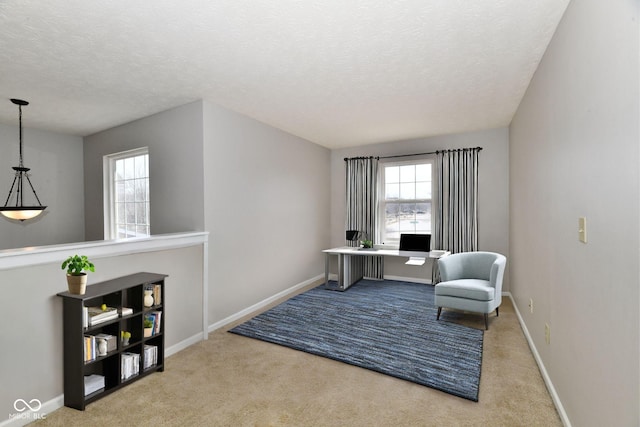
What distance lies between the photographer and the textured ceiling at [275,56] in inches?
76.3

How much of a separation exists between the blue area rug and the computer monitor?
0.65 metres

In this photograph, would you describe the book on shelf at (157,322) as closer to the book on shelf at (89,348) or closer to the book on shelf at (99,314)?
the book on shelf at (99,314)

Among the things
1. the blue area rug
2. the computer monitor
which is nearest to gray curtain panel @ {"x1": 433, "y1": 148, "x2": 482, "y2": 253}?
the computer monitor

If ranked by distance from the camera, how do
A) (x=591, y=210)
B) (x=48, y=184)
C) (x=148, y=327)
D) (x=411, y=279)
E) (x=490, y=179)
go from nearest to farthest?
1. (x=591, y=210)
2. (x=148, y=327)
3. (x=48, y=184)
4. (x=490, y=179)
5. (x=411, y=279)

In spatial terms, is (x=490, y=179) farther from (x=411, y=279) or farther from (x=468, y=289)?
(x=468, y=289)

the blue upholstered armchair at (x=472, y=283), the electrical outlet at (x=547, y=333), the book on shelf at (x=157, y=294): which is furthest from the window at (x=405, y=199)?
the book on shelf at (x=157, y=294)

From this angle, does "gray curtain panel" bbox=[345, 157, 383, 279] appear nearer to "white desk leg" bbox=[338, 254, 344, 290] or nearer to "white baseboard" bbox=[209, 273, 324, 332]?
"white desk leg" bbox=[338, 254, 344, 290]

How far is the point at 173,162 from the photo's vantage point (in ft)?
12.1

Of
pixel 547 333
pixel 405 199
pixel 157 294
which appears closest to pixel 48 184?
pixel 157 294

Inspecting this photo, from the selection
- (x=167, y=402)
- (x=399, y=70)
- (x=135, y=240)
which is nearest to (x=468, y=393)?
(x=167, y=402)

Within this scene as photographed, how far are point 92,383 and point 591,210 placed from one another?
3192 mm

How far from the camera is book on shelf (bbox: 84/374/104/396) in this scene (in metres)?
2.24

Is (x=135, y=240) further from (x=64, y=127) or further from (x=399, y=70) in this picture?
(x=64, y=127)

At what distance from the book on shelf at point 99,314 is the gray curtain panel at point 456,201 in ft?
14.4
